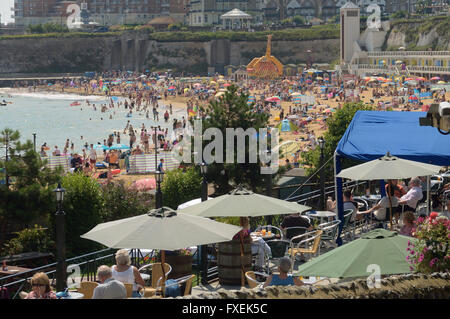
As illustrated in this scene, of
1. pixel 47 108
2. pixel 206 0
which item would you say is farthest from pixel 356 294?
pixel 206 0

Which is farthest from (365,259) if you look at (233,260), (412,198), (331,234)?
(412,198)

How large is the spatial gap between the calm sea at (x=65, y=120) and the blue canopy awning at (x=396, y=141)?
101 ft

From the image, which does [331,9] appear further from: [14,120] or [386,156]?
[386,156]

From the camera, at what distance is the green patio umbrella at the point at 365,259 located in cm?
643

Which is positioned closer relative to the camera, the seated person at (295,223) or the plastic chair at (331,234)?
the plastic chair at (331,234)

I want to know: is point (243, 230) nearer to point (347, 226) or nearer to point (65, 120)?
point (347, 226)

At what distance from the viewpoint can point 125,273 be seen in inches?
283

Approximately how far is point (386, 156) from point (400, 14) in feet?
303

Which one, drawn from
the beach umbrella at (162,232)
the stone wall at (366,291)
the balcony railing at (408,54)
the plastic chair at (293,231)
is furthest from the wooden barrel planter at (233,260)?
the balcony railing at (408,54)

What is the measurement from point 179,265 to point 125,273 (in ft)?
7.20

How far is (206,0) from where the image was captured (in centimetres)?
12194

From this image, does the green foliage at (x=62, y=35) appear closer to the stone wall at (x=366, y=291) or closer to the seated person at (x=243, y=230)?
the seated person at (x=243, y=230)

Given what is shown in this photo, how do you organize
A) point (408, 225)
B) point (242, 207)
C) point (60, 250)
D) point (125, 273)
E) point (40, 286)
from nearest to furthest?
point (40, 286), point (125, 273), point (408, 225), point (242, 207), point (60, 250)

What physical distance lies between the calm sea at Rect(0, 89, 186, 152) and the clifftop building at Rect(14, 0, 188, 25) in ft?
174
